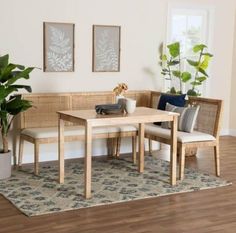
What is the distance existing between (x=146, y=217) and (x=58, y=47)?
8.55 feet

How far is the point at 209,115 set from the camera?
16.9ft

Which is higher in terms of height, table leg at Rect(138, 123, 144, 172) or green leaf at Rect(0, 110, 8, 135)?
green leaf at Rect(0, 110, 8, 135)

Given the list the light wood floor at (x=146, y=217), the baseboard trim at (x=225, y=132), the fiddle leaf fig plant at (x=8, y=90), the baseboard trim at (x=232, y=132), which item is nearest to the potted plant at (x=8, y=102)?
the fiddle leaf fig plant at (x=8, y=90)

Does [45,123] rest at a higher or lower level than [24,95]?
lower

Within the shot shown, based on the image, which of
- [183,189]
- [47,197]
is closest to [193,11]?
[183,189]

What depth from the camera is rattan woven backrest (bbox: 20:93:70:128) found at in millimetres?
5289

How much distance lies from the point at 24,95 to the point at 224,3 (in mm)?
3578

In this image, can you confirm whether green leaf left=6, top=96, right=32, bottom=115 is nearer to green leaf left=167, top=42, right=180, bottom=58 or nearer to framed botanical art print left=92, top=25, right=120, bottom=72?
framed botanical art print left=92, top=25, right=120, bottom=72

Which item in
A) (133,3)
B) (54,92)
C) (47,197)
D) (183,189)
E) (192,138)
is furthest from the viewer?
(133,3)

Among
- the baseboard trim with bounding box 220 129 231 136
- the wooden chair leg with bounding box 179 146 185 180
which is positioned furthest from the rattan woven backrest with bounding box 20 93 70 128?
the baseboard trim with bounding box 220 129 231 136

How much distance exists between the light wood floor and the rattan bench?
1.00m

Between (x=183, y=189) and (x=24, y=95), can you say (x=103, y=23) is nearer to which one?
(x=24, y=95)

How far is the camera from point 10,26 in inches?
204

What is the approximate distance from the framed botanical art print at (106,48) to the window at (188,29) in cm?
102
